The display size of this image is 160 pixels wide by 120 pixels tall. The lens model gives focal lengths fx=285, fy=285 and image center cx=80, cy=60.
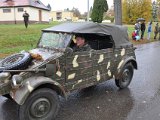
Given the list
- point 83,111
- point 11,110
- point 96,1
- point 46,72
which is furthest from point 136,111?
point 96,1

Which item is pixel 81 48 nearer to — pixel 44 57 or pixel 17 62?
pixel 44 57

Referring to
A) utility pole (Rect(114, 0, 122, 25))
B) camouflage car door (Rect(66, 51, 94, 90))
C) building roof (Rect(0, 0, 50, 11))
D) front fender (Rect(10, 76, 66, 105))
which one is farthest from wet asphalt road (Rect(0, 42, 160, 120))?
building roof (Rect(0, 0, 50, 11))

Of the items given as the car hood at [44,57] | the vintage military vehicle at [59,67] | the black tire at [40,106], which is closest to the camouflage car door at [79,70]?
the vintage military vehicle at [59,67]

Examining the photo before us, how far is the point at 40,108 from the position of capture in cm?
525

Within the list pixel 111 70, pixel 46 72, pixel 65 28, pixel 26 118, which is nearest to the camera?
pixel 26 118

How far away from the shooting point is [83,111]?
601 cm

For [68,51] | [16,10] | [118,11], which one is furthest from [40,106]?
[16,10]

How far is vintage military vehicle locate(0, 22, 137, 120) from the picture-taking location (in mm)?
5139

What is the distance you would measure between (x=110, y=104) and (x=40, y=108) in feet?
6.22

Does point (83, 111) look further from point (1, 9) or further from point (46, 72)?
point (1, 9)

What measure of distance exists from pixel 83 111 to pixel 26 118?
4.60 feet

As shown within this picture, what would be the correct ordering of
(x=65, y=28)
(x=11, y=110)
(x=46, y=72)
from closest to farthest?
1. (x=46, y=72)
2. (x=11, y=110)
3. (x=65, y=28)

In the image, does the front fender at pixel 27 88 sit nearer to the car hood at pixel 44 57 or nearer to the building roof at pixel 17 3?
the car hood at pixel 44 57

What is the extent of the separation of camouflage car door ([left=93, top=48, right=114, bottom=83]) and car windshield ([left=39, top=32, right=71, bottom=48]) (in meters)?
0.82
